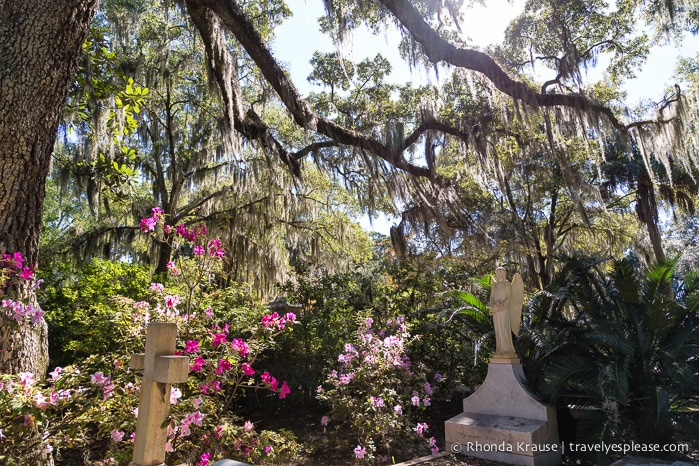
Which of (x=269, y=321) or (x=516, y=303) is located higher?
(x=516, y=303)

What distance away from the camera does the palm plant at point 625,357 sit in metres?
5.10

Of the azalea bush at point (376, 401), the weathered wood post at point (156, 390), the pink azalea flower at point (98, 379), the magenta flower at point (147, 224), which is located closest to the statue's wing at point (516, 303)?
the azalea bush at point (376, 401)

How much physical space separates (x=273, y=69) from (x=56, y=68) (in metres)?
3.11

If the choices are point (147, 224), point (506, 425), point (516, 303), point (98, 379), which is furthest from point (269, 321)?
point (516, 303)

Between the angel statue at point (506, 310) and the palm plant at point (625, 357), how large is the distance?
0.50m

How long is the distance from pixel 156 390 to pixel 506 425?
4097mm

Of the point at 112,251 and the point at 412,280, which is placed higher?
the point at 112,251

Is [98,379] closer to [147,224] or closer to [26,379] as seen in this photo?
[26,379]

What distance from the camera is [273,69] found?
6016mm

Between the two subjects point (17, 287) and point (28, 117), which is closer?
point (17, 287)

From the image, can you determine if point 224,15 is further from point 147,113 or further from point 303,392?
point 147,113

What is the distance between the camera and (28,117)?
3.11m

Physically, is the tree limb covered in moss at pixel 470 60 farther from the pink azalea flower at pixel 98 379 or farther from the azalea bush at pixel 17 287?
the pink azalea flower at pixel 98 379

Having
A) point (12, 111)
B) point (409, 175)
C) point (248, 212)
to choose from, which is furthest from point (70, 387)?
point (248, 212)
